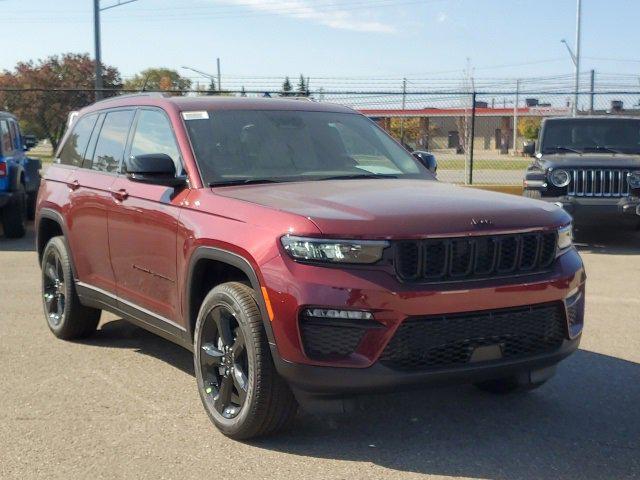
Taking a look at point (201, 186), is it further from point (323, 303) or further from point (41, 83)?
point (41, 83)

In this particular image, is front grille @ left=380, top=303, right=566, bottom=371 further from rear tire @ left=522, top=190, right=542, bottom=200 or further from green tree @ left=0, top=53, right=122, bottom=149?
green tree @ left=0, top=53, right=122, bottom=149

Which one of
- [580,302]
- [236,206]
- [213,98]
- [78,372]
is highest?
[213,98]

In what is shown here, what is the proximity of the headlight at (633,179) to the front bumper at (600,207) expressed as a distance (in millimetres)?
176

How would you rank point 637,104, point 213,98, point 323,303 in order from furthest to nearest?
point 637,104, point 213,98, point 323,303

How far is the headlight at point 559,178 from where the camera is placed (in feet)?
36.9

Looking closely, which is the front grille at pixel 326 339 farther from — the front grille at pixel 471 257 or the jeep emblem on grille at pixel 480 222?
the jeep emblem on grille at pixel 480 222

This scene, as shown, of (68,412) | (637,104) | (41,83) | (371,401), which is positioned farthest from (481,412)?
(41,83)

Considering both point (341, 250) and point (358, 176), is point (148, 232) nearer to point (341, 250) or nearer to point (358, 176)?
point (358, 176)

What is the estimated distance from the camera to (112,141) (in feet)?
19.8

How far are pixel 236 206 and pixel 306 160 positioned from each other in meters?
1.01

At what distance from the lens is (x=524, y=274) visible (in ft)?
13.8

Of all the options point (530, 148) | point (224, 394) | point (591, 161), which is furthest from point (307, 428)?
point (530, 148)

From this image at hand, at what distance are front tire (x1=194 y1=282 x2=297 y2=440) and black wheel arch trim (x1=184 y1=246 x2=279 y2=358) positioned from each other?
0.09 m

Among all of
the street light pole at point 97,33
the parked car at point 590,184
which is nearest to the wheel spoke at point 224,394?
the parked car at point 590,184
